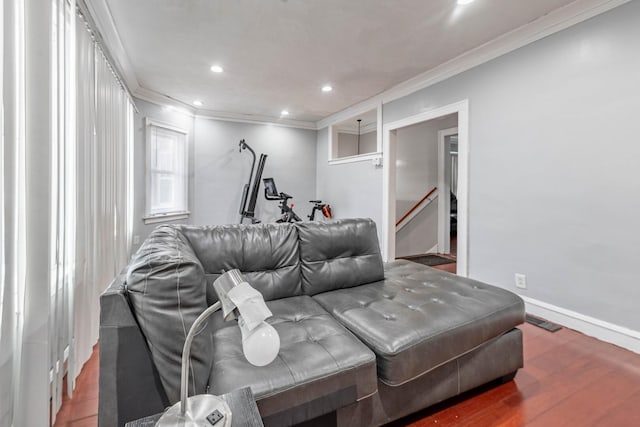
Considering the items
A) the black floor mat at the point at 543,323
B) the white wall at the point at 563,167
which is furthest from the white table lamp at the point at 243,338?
the white wall at the point at 563,167

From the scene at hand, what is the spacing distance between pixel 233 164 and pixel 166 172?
1104 mm

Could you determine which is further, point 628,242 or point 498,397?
point 628,242

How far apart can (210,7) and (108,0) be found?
721 mm

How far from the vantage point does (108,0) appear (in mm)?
2135

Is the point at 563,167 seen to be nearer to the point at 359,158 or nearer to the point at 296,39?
the point at 296,39

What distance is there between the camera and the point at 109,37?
253 centimetres

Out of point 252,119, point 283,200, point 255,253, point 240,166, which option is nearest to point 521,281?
point 255,253

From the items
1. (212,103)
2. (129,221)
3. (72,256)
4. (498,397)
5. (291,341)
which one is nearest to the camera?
→ (291,341)

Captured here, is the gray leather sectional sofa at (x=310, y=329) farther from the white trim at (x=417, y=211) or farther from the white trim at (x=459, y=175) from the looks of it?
the white trim at (x=417, y=211)

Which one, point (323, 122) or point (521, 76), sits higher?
point (323, 122)

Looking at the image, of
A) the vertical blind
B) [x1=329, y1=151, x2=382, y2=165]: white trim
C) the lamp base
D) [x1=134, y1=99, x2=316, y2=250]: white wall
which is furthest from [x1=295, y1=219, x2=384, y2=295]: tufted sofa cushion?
[x1=134, y1=99, x2=316, y2=250]: white wall

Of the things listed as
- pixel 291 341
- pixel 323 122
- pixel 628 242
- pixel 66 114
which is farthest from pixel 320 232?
pixel 323 122

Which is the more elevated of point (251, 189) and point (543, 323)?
point (251, 189)

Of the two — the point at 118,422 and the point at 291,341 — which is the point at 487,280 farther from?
the point at 118,422
